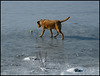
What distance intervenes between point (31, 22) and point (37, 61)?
26.1 feet

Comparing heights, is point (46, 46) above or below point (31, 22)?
below

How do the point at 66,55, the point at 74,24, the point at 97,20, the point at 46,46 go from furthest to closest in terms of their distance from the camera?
the point at 97,20 → the point at 74,24 → the point at 46,46 → the point at 66,55

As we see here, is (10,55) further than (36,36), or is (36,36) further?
(36,36)

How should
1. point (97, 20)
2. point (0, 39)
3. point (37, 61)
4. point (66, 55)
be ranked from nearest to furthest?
point (37, 61) → point (66, 55) → point (0, 39) → point (97, 20)

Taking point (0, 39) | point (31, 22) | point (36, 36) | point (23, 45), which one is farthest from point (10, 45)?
point (31, 22)

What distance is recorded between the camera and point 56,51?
31.0ft

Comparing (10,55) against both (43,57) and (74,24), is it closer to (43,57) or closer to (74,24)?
(43,57)

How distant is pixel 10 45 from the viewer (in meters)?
10.3

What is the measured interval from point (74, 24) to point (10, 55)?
273 inches

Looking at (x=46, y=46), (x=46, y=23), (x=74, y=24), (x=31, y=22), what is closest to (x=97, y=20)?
(x=74, y=24)

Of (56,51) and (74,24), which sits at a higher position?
(74,24)

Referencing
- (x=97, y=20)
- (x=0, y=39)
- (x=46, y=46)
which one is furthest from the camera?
(x=97, y=20)

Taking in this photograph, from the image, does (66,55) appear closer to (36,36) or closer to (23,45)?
(23,45)

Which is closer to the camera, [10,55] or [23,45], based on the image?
[10,55]
